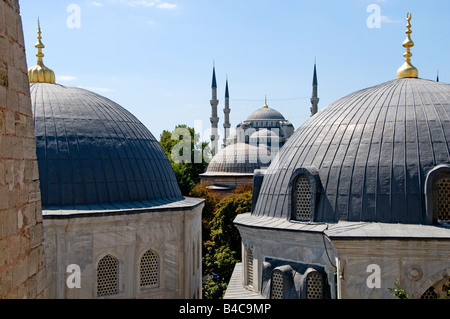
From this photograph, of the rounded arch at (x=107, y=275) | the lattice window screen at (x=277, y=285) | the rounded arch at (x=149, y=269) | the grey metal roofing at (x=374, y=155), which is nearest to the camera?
the grey metal roofing at (x=374, y=155)

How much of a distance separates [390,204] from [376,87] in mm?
5007

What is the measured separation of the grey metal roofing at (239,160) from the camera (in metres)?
46.2

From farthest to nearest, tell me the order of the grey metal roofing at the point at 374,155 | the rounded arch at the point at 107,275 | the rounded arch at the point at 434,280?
the rounded arch at the point at 107,275 < the grey metal roofing at the point at 374,155 < the rounded arch at the point at 434,280

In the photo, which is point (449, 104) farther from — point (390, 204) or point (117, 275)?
point (117, 275)

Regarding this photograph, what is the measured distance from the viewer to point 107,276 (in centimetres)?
1411

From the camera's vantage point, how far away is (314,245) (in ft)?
41.7

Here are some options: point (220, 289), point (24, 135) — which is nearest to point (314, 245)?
point (24, 135)

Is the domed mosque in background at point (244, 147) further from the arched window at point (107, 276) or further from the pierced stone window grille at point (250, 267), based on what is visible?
the arched window at point (107, 276)

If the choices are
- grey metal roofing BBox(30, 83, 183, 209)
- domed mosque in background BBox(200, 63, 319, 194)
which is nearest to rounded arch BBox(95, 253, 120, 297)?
grey metal roofing BBox(30, 83, 183, 209)

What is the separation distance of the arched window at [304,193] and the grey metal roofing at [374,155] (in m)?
0.17

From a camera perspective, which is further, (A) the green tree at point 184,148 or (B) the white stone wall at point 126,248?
(A) the green tree at point 184,148

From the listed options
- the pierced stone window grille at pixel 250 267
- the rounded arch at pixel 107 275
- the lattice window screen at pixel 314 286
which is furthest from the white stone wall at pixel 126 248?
the lattice window screen at pixel 314 286

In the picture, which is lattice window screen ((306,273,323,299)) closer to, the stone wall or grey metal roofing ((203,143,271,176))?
the stone wall

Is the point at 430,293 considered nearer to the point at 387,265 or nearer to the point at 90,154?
the point at 387,265
